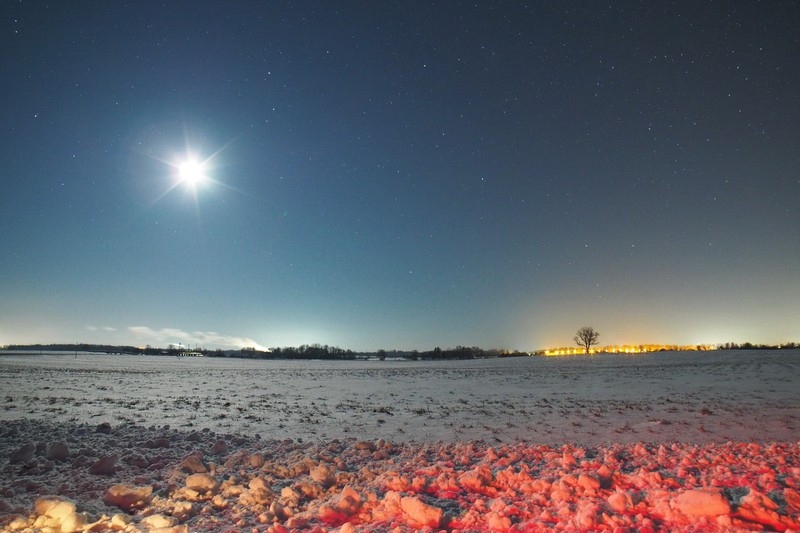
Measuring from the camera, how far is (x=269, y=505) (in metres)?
4.35

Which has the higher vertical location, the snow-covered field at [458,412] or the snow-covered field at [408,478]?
the snow-covered field at [408,478]

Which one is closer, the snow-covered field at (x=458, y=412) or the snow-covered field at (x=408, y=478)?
the snow-covered field at (x=408, y=478)

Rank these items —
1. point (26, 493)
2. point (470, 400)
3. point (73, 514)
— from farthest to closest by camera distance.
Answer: point (470, 400)
point (26, 493)
point (73, 514)

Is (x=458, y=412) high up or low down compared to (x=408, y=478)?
down

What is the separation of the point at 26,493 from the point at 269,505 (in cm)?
288

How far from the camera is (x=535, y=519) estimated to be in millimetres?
3557

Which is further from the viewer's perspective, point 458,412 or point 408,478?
point 458,412

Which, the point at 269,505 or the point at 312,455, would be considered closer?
the point at 269,505

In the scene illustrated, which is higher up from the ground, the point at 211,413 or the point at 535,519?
the point at 535,519

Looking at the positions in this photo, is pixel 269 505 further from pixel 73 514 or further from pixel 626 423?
pixel 626 423

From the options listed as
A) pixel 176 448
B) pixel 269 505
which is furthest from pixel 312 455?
pixel 176 448

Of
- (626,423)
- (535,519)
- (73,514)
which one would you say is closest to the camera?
(535,519)

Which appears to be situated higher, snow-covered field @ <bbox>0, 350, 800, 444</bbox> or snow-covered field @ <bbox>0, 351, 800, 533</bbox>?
snow-covered field @ <bbox>0, 351, 800, 533</bbox>

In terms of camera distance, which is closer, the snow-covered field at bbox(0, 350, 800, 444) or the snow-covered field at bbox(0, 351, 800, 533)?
the snow-covered field at bbox(0, 351, 800, 533)
